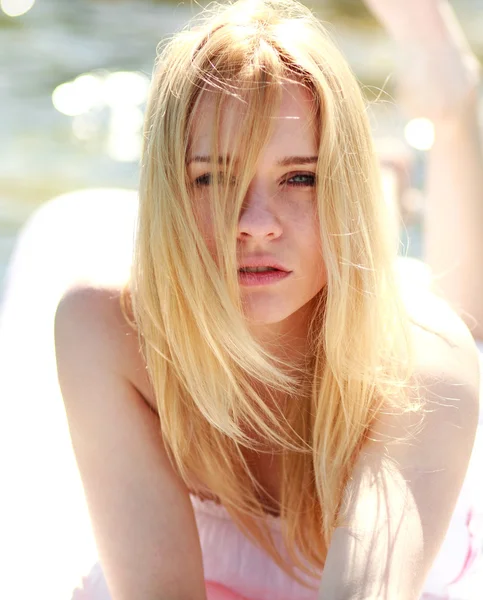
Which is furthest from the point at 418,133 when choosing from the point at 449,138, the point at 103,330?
the point at 103,330

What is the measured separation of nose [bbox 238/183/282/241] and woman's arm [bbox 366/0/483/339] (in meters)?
1.16

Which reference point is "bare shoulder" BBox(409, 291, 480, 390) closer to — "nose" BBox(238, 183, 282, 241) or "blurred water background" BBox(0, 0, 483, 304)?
"nose" BBox(238, 183, 282, 241)

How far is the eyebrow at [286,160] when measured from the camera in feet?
3.99

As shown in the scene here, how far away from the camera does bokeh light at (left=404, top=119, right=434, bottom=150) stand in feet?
13.4

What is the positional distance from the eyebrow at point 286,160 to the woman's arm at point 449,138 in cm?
113

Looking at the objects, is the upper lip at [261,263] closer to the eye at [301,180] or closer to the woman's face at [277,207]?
the woman's face at [277,207]

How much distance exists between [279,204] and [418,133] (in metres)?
3.09

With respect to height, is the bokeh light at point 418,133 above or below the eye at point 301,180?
above

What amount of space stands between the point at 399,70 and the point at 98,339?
1369mm

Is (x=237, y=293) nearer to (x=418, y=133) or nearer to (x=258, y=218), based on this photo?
(x=258, y=218)

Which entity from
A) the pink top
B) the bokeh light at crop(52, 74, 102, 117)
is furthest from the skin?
the bokeh light at crop(52, 74, 102, 117)

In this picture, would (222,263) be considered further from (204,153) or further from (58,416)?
(58,416)

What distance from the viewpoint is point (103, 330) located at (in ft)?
4.66

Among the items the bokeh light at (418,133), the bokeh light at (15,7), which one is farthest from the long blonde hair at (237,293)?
the bokeh light at (15,7)
